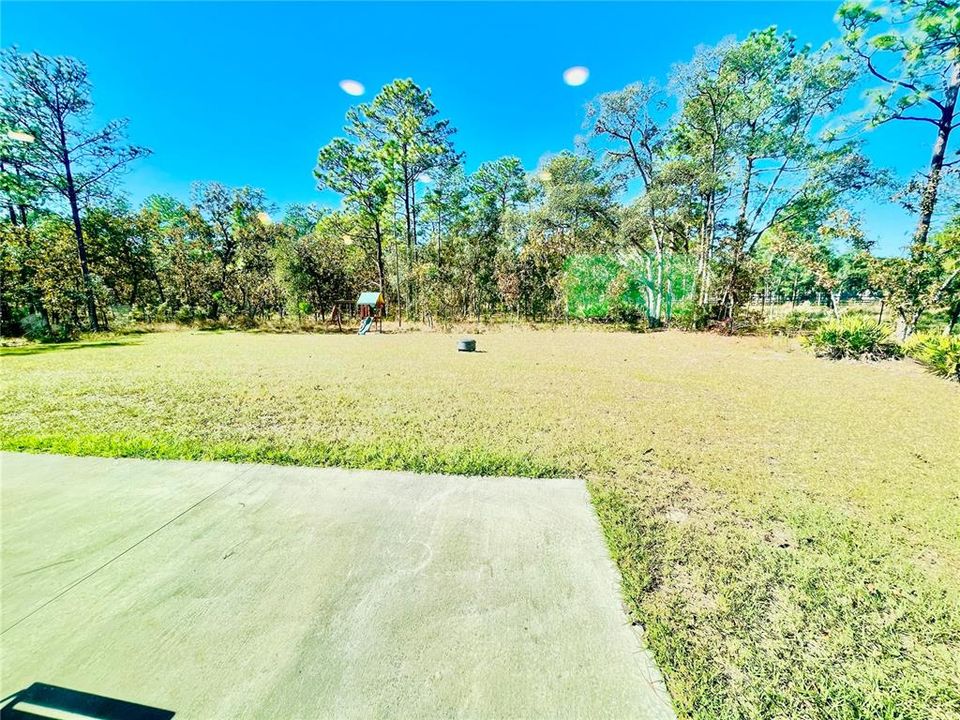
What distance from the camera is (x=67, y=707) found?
4.11 ft

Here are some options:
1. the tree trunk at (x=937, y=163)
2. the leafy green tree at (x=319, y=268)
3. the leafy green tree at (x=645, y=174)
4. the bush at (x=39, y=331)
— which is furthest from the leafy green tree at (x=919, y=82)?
the bush at (x=39, y=331)

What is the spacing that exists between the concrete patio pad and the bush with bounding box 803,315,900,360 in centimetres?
1044

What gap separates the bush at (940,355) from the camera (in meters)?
6.54

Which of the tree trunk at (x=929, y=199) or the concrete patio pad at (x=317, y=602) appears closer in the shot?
the concrete patio pad at (x=317, y=602)

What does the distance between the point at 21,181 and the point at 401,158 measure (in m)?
15.0

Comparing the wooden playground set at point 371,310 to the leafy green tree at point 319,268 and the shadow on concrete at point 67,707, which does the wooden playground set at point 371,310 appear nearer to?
the leafy green tree at point 319,268

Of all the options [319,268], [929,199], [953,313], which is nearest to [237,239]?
[319,268]

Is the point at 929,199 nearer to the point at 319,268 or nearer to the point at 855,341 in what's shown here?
the point at 855,341

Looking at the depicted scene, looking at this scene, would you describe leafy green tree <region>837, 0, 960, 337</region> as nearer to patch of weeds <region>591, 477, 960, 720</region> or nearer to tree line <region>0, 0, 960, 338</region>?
tree line <region>0, 0, 960, 338</region>

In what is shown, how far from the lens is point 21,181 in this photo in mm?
13766

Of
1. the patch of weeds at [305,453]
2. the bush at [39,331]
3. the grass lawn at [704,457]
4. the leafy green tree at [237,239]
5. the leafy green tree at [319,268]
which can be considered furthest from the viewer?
the leafy green tree at [237,239]

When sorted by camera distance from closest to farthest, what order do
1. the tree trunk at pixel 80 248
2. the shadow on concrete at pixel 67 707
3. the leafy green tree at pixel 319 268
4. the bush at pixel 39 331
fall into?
the shadow on concrete at pixel 67 707 < the bush at pixel 39 331 < the tree trunk at pixel 80 248 < the leafy green tree at pixel 319 268

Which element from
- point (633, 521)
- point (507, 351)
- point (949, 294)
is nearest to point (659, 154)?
point (949, 294)

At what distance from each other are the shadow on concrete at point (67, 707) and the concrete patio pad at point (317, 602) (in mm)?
36
